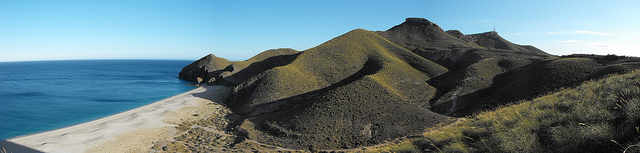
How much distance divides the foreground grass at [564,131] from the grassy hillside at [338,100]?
1767 cm

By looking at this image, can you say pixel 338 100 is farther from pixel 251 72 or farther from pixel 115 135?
pixel 251 72

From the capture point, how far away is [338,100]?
105 ft

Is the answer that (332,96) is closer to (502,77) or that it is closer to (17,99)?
(502,77)

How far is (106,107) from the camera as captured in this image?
152ft

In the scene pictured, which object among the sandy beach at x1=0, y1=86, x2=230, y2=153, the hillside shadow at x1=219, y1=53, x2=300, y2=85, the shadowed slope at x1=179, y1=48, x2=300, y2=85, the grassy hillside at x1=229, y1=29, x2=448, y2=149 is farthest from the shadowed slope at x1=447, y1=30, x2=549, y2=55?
the sandy beach at x1=0, y1=86, x2=230, y2=153

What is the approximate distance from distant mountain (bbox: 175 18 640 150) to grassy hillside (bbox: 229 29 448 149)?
0.11 m

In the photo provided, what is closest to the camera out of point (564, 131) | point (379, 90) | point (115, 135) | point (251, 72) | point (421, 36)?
point (564, 131)

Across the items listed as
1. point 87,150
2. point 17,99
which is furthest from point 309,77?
point 17,99

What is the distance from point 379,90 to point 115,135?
32.5m

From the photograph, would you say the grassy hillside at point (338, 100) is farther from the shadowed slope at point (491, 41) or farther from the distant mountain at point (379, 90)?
the shadowed slope at point (491, 41)

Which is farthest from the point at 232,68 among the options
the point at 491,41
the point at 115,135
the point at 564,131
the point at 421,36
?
the point at 491,41

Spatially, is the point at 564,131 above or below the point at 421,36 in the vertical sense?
below

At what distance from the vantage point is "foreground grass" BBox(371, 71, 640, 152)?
17.1 ft

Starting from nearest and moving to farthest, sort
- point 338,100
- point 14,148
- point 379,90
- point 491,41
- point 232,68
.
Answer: point 14,148, point 338,100, point 379,90, point 232,68, point 491,41
